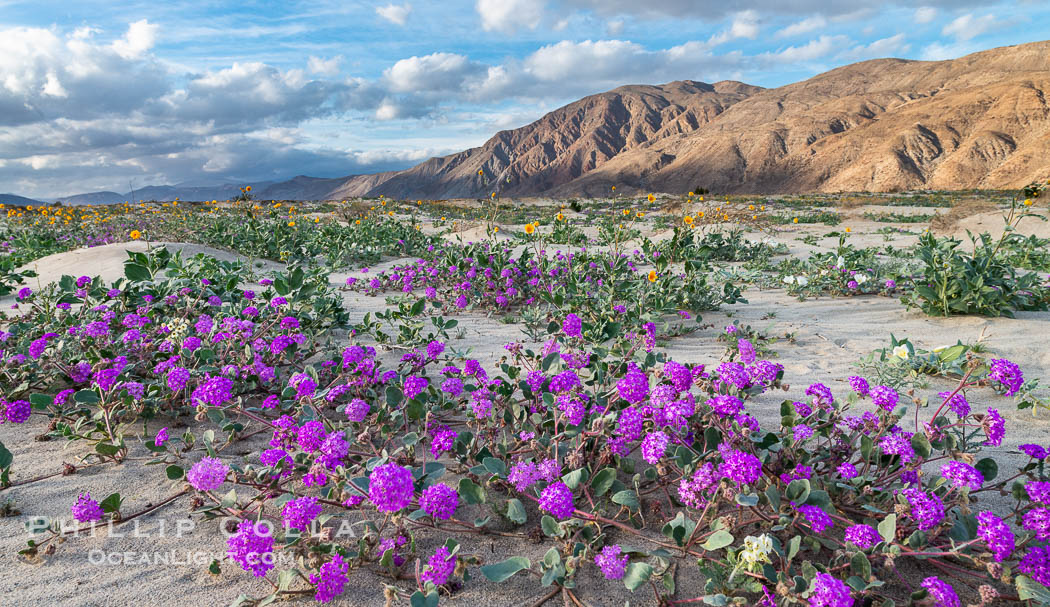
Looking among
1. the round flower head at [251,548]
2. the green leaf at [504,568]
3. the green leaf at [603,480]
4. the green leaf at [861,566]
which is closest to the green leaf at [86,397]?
the round flower head at [251,548]

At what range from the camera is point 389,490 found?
170 centimetres

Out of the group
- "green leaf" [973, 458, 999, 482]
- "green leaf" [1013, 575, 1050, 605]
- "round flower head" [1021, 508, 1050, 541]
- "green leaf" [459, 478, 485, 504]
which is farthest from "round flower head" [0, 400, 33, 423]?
"green leaf" [973, 458, 999, 482]

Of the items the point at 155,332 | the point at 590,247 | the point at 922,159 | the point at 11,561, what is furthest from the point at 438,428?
the point at 922,159

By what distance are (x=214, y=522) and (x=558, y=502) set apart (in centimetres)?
147

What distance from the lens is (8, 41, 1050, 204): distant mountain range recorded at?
56.9 m

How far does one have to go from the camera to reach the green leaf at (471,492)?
6.60 ft

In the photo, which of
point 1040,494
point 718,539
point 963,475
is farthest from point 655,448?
point 1040,494

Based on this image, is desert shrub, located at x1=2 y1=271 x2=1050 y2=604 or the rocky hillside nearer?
desert shrub, located at x1=2 y1=271 x2=1050 y2=604

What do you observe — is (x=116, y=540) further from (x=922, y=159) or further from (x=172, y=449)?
(x=922, y=159)

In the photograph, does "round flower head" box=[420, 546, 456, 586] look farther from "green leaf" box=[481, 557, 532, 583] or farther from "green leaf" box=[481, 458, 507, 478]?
"green leaf" box=[481, 458, 507, 478]

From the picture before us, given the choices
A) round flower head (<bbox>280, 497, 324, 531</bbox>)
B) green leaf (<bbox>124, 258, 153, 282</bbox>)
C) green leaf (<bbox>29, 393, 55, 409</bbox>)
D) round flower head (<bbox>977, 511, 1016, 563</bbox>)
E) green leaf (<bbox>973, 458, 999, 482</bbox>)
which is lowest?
green leaf (<bbox>973, 458, 999, 482</bbox>)

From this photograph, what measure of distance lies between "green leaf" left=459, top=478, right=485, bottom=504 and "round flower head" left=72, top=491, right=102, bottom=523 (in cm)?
144

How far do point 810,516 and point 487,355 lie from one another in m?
2.87

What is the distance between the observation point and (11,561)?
186 centimetres
